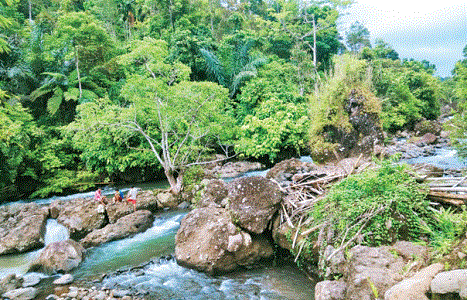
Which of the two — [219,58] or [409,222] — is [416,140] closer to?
[219,58]

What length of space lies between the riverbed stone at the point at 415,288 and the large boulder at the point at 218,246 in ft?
10.6

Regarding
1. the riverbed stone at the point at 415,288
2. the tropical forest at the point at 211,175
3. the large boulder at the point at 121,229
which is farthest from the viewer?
the large boulder at the point at 121,229

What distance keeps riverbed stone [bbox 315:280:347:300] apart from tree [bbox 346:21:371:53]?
147 ft

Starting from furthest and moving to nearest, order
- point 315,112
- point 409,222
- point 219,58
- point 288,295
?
1. point 219,58
2. point 315,112
3. point 288,295
4. point 409,222

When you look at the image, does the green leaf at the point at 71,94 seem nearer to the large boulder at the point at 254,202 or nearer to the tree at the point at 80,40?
the tree at the point at 80,40

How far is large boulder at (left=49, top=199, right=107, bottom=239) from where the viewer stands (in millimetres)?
8773

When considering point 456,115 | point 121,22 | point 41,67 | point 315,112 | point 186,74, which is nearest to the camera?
point 456,115

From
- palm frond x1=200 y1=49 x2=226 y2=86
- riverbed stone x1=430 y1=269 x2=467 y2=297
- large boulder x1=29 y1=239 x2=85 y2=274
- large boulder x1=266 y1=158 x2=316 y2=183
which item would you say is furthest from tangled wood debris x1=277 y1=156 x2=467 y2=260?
palm frond x1=200 y1=49 x2=226 y2=86

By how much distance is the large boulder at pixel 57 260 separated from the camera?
20.9 ft

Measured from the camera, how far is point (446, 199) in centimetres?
425

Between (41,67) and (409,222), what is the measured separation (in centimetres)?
2245

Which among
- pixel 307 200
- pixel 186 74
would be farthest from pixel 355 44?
pixel 307 200

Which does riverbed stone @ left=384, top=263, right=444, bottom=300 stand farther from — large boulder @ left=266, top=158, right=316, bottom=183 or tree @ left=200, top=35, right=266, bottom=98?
tree @ left=200, top=35, right=266, bottom=98

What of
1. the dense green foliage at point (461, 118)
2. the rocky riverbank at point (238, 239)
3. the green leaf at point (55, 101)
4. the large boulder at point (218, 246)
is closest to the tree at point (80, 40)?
the green leaf at point (55, 101)
